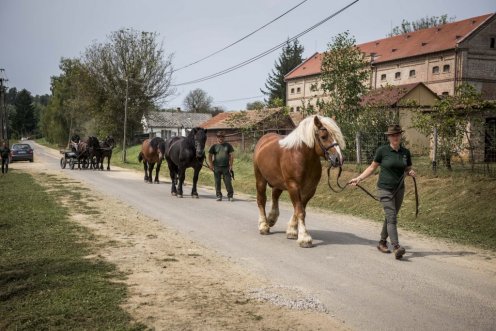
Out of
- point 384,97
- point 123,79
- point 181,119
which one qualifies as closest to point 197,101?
point 181,119

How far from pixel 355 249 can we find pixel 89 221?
5960mm

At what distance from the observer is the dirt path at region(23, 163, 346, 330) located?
14.4 ft

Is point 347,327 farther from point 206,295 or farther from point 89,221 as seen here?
point 89,221

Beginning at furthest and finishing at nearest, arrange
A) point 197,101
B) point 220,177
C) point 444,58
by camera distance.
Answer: point 197,101 < point 444,58 < point 220,177

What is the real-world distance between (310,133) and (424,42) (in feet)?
174

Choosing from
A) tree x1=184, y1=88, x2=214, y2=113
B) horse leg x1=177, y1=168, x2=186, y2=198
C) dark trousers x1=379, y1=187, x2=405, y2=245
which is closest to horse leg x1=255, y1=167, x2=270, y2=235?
dark trousers x1=379, y1=187, x2=405, y2=245

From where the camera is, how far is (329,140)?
25.0 feet

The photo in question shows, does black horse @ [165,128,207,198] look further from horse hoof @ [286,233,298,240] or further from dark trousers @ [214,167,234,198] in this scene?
horse hoof @ [286,233,298,240]

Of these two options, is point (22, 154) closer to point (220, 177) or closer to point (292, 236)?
point (220, 177)

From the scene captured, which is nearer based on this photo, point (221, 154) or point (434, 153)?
point (434, 153)

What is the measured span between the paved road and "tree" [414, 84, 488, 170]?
4558 mm

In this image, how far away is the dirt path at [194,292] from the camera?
4.39 meters

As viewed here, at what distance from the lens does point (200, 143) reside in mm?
14734

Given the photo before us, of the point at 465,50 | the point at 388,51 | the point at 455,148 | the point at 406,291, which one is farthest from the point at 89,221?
the point at 388,51
